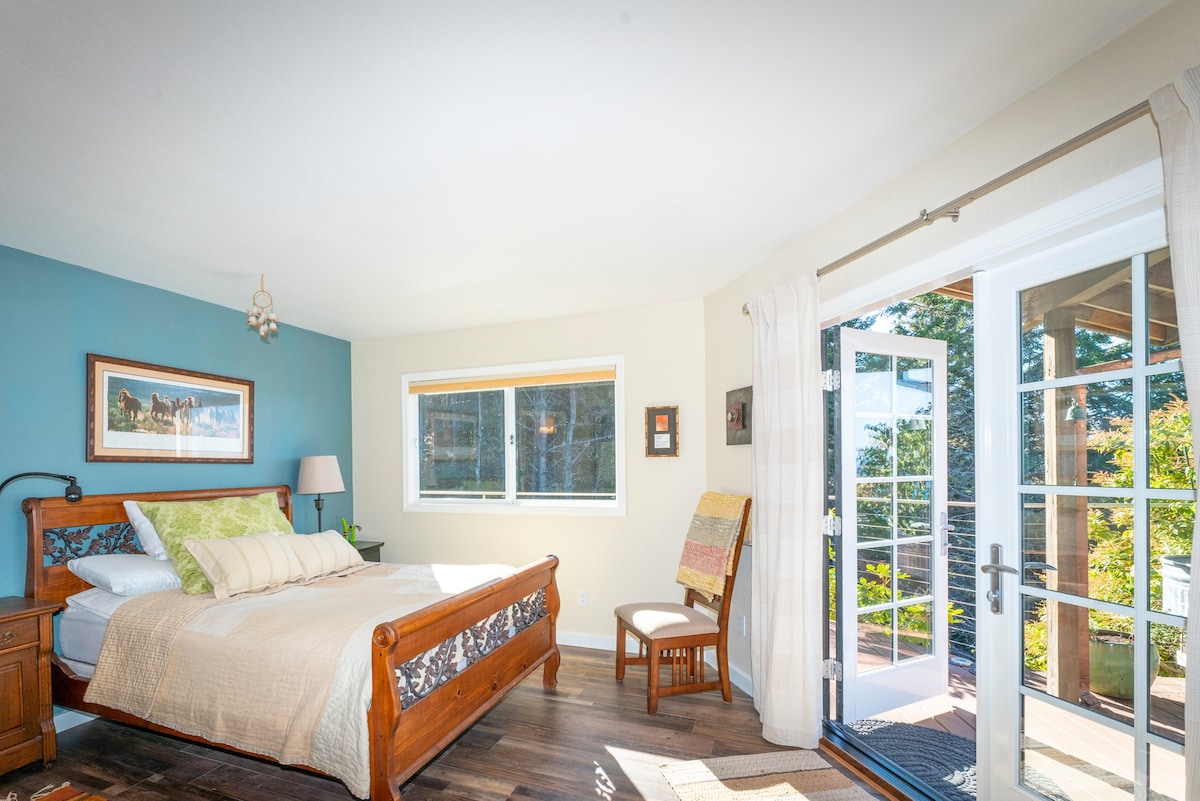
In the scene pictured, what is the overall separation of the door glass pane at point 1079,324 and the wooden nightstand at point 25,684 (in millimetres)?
4054

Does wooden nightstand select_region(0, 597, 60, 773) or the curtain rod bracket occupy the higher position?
the curtain rod bracket

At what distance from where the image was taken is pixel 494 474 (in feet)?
15.2

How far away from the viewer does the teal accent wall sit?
278cm

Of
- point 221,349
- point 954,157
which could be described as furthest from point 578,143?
point 221,349

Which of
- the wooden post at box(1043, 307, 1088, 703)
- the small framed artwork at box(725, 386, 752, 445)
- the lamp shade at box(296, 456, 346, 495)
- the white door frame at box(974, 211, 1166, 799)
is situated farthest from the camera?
the lamp shade at box(296, 456, 346, 495)

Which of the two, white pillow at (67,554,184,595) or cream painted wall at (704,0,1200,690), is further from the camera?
white pillow at (67,554,184,595)

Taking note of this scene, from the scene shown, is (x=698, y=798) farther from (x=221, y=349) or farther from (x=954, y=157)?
(x=221, y=349)

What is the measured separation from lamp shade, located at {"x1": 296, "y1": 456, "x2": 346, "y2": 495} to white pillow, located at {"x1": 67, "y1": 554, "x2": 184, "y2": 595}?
1.22 meters

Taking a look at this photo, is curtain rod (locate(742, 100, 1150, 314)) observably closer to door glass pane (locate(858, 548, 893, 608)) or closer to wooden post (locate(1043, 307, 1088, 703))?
wooden post (locate(1043, 307, 1088, 703))

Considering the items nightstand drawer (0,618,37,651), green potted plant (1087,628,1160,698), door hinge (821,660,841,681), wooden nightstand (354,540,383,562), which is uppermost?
green potted plant (1087,628,1160,698)

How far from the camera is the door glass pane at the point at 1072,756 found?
1.52 metres

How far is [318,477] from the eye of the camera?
4207 millimetres

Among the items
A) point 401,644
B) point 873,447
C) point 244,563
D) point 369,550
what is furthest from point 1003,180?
point 369,550

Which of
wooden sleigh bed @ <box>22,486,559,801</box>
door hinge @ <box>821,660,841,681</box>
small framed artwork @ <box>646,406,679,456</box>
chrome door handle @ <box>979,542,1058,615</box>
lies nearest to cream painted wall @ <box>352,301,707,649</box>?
small framed artwork @ <box>646,406,679,456</box>
